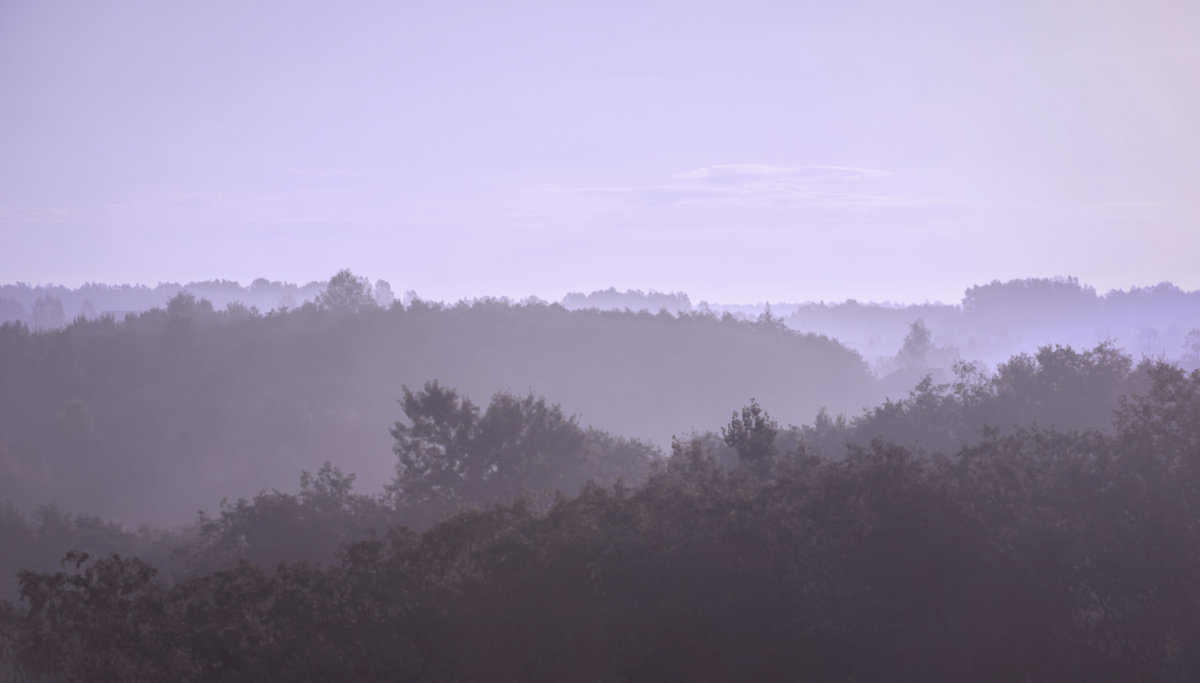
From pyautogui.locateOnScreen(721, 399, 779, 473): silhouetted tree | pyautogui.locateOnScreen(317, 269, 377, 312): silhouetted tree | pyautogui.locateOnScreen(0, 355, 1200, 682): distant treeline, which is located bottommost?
pyautogui.locateOnScreen(0, 355, 1200, 682): distant treeline

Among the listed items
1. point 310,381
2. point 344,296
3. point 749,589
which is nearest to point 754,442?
point 749,589

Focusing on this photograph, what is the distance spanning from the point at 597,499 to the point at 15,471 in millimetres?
64366

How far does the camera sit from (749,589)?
2127cm

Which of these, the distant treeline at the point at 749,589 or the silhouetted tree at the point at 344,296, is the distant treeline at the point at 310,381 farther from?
the distant treeline at the point at 749,589

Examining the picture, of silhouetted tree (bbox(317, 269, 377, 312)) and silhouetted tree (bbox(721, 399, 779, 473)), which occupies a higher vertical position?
silhouetted tree (bbox(317, 269, 377, 312))

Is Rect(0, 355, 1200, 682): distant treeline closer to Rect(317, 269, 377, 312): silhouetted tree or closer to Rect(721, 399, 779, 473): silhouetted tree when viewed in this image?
Rect(721, 399, 779, 473): silhouetted tree

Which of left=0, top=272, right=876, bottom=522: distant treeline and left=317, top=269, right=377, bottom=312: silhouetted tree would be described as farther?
left=317, top=269, right=377, bottom=312: silhouetted tree

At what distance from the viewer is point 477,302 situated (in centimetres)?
14050

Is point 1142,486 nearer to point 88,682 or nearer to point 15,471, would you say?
point 88,682

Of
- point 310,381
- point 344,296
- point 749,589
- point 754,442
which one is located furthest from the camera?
point 344,296

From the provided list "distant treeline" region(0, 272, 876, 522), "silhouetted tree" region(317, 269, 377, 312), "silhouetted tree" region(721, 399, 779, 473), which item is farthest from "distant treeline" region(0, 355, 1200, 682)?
"silhouetted tree" region(317, 269, 377, 312)

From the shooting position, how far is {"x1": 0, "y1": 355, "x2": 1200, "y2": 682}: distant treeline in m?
19.4

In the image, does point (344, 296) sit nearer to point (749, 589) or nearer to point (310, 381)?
point (310, 381)

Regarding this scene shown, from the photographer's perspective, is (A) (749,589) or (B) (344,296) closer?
(A) (749,589)
